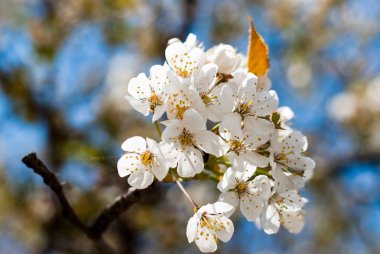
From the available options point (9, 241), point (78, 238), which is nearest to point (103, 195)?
point (78, 238)

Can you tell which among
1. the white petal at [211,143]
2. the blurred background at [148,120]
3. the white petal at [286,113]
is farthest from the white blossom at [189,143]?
the blurred background at [148,120]

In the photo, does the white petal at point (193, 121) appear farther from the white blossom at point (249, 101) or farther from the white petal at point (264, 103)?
the white petal at point (264, 103)

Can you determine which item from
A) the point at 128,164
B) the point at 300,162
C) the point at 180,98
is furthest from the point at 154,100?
the point at 300,162

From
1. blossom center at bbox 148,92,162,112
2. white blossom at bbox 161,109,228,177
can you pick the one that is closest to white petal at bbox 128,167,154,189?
white blossom at bbox 161,109,228,177

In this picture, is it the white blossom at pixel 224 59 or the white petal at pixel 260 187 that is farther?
the white blossom at pixel 224 59

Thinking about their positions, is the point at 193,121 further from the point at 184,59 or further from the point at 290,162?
the point at 290,162

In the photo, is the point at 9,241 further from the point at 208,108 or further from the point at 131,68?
the point at 208,108

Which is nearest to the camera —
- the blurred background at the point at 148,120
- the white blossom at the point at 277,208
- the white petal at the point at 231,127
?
the white petal at the point at 231,127

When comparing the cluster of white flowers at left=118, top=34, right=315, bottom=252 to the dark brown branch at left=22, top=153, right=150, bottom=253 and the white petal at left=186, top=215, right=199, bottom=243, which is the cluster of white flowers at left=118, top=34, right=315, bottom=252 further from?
the dark brown branch at left=22, top=153, right=150, bottom=253
